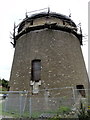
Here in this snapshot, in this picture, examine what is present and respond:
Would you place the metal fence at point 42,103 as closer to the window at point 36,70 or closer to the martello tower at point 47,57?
the martello tower at point 47,57

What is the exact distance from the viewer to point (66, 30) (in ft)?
47.8

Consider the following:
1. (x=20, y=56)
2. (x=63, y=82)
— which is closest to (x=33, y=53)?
(x=20, y=56)

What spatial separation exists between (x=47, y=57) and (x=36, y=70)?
1.55 metres

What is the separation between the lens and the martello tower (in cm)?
1230

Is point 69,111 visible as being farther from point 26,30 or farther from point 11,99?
point 26,30

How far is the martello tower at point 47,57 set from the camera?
40.3 ft

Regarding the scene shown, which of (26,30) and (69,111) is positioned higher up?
(26,30)

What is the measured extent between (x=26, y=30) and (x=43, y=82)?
18.7 feet

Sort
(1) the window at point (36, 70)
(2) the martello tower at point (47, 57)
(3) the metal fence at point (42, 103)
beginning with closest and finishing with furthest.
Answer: (3) the metal fence at point (42, 103) → (2) the martello tower at point (47, 57) → (1) the window at point (36, 70)

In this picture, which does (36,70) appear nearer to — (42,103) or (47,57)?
(47,57)

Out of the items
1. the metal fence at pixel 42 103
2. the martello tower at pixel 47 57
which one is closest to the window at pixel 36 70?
the martello tower at pixel 47 57

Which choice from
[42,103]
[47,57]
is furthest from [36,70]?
[42,103]

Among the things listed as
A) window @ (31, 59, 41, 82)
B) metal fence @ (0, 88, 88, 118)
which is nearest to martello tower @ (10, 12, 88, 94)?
window @ (31, 59, 41, 82)

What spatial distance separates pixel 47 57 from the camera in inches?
500
